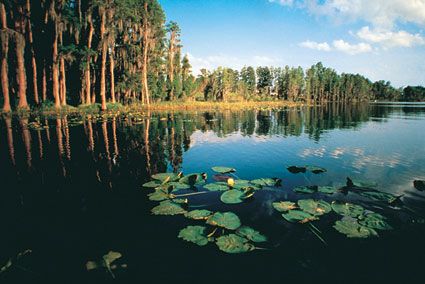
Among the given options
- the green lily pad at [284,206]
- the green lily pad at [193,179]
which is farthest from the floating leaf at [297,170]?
the green lily pad at [193,179]

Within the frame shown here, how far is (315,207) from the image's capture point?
5.57 metres

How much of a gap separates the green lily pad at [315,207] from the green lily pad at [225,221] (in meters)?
1.71

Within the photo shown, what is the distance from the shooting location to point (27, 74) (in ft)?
113

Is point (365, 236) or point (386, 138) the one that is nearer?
point (365, 236)

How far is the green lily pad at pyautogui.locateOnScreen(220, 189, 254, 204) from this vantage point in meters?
6.04

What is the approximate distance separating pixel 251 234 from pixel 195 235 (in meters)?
1.07

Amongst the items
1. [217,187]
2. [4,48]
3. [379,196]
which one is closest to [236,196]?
[217,187]

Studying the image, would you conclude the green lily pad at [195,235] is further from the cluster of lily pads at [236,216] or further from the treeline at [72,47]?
the treeline at [72,47]

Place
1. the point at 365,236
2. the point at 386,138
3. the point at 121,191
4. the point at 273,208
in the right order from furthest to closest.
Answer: the point at 386,138
the point at 121,191
the point at 273,208
the point at 365,236

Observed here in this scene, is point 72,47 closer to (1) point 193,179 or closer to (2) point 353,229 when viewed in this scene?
(1) point 193,179

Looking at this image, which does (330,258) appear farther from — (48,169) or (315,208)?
(48,169)

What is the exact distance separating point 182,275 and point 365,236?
11.4 ft

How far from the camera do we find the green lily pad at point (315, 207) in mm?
5363

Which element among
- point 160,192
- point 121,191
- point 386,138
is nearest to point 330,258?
point 160,192
